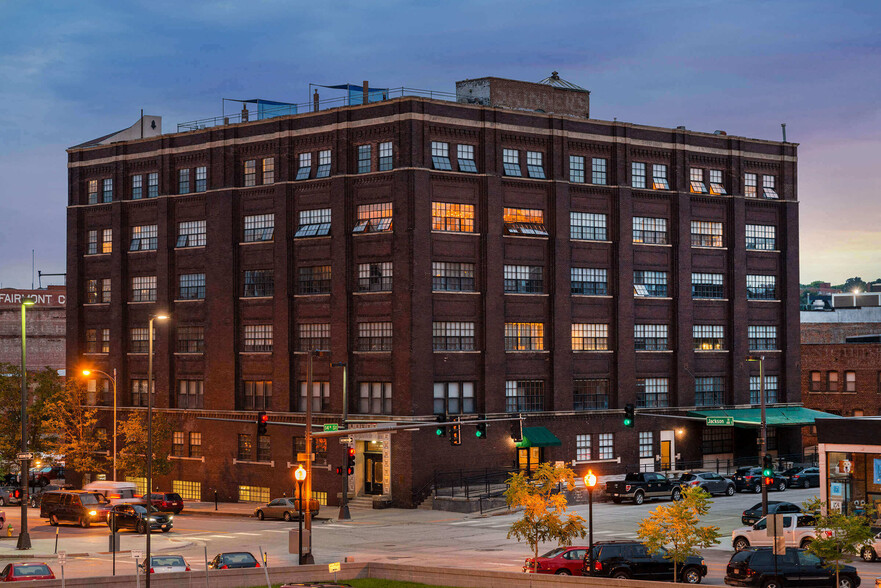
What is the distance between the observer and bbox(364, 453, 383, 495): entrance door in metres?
75.9

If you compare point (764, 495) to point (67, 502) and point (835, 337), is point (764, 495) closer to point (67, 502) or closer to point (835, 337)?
point (67, 502)

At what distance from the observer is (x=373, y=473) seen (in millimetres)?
76312

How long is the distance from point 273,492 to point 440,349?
15.4m

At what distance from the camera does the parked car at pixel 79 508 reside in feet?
217

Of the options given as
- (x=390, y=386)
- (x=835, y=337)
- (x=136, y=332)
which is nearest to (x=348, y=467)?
(x=390, y=386)

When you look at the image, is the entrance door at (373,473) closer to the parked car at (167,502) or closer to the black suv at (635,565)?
the parked car at (167,502)

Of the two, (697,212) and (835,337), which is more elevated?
(697,212)

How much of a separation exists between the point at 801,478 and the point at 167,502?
40.8 meters

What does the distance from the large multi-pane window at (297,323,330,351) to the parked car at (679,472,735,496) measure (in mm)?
24251

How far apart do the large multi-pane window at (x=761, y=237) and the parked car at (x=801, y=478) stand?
59.0ft

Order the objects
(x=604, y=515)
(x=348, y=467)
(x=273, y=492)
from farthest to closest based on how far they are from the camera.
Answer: (x=273, y=492), (x=348, y=467), (x=604, y=515)

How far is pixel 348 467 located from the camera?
7512cm

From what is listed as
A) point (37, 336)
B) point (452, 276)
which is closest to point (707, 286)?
point (452, 276)

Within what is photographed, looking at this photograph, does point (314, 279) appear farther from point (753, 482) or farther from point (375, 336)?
point (753, 482)
